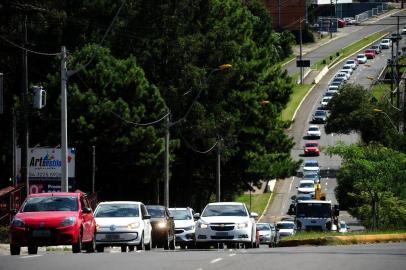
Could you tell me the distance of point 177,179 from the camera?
86.2 m

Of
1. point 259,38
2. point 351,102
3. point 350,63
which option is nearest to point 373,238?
point 259,38

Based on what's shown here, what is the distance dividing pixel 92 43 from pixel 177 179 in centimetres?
1460

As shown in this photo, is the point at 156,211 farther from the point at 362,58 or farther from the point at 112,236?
the point at 362,58

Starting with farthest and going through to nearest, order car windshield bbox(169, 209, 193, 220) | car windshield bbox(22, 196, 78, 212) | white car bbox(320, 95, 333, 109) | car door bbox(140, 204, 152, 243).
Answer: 1. white car bbox(320, 95, 333, 109)
2. car windshield bbox(169, 209, 193, 220)
3. car door bbox(140, 204, 152, 243)
4. car windshield bbox(22, 196, 78, 212)

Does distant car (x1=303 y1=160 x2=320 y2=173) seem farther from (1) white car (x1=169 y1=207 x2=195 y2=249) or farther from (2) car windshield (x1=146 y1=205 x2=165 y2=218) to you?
(2) car windshield (x1=146 y1=205 x2=165 y2=218)

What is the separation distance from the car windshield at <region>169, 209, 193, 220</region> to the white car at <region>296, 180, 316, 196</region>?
192 feet

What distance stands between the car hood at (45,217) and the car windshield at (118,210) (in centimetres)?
436

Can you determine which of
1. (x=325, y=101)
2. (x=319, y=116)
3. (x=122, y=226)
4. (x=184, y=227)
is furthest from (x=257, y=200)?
(x=122, y=226)

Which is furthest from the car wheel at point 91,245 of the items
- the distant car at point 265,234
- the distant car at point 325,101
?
the distant car at point 325,101

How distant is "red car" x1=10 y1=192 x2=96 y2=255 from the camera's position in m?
33.2

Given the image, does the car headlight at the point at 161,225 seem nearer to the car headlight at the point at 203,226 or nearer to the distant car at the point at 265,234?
the car headlight at the point at 203,226

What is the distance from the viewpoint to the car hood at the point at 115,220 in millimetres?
37406

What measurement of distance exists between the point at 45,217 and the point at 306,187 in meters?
79.7

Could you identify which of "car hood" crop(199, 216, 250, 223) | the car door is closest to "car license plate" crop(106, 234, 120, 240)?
the car door
